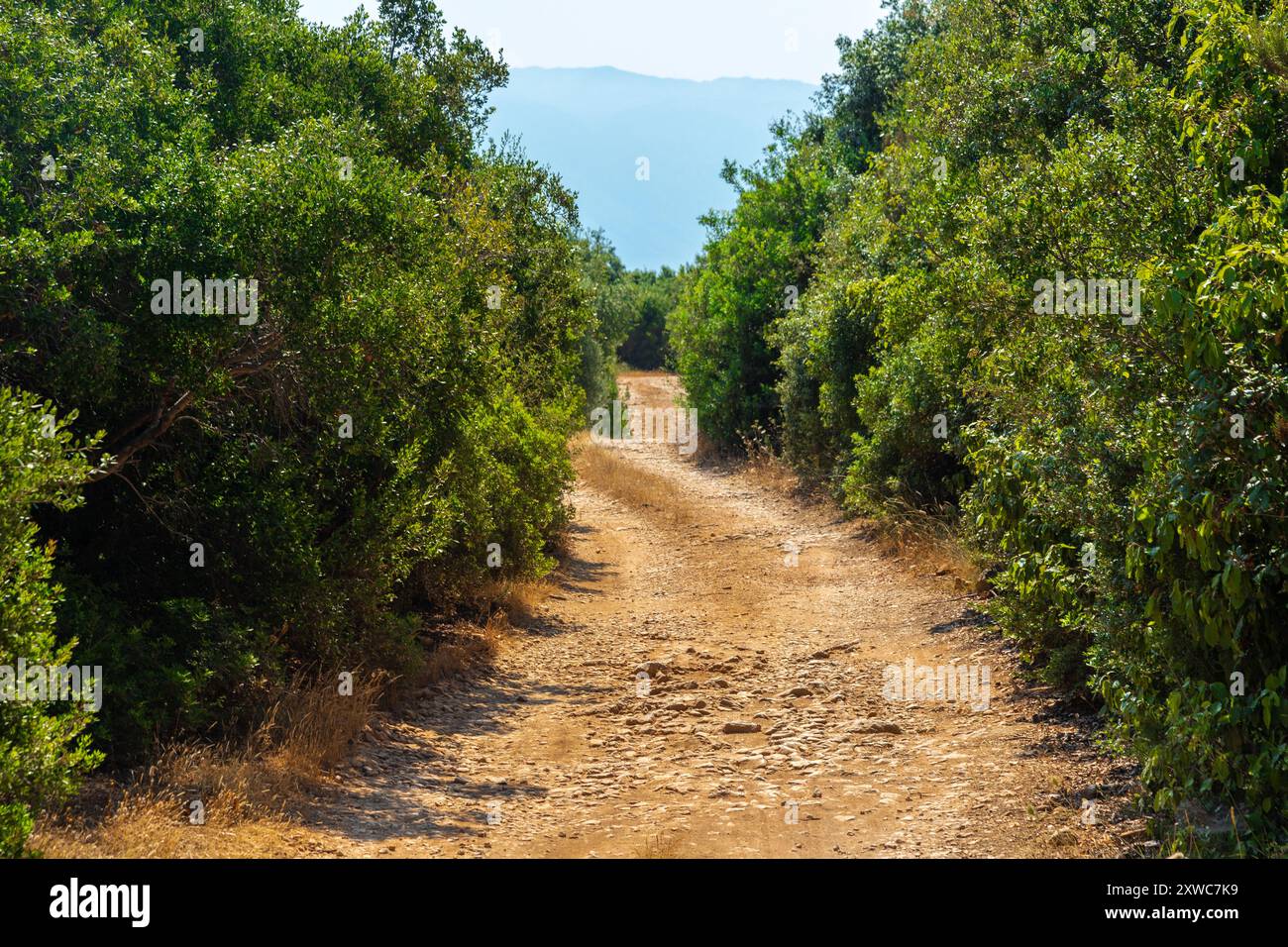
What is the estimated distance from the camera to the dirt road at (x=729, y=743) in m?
6.98

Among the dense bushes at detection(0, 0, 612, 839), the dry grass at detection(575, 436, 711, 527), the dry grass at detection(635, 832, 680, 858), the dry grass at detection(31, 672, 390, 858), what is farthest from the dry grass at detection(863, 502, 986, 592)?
the dry grass at detection(31, 672, 390, 858)

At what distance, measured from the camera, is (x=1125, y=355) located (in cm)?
684

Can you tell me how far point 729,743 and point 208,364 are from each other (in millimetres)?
4940

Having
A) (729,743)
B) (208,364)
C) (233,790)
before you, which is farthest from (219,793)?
(729,743)

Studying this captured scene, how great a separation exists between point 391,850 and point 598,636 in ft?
22.4

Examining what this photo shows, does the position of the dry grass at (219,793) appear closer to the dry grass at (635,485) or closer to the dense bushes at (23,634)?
the dense bushes at (23,634)

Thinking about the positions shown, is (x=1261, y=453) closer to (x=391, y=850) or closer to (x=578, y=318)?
(x=391, y=850)

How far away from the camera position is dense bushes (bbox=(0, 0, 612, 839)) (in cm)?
706

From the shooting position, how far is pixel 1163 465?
5.93 metres

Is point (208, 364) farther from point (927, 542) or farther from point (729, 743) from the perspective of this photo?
point (927, 542)

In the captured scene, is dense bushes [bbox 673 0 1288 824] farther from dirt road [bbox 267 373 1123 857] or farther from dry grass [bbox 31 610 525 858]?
dry grass [bbox 31 610 525 858]

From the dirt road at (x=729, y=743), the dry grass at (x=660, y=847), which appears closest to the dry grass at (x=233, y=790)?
the dirt road at (x=729, y=743)

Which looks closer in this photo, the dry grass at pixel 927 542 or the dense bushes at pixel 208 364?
the dense bushes at pixel 208 364

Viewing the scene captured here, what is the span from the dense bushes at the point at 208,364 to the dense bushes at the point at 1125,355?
4.96m
